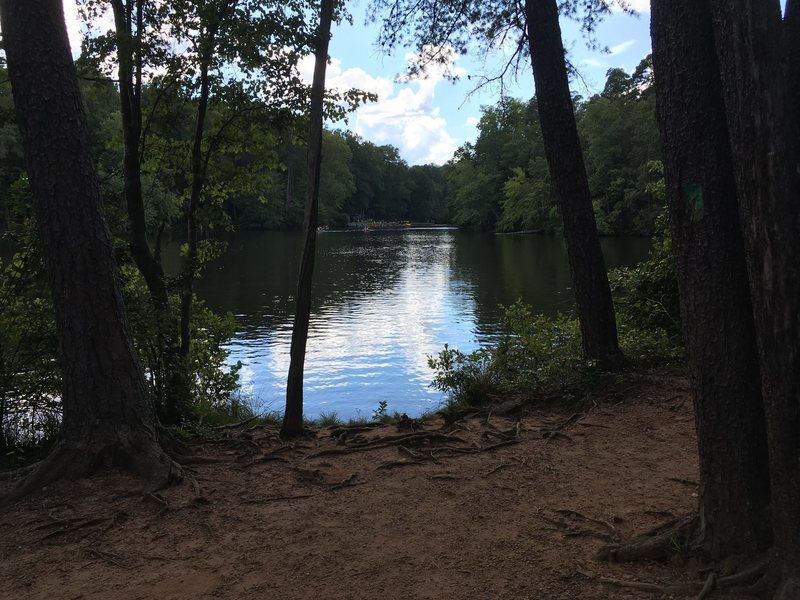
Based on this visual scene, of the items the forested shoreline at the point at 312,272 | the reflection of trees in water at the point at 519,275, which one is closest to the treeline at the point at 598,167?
the reflection of trees in water at the point at 519,275

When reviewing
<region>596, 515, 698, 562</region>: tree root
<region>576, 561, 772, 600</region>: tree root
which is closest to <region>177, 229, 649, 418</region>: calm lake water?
<region>596, 515, 698, 562</region>: tree root

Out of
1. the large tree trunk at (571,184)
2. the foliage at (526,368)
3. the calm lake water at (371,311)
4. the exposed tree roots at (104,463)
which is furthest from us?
the calm lake water at (371,311)

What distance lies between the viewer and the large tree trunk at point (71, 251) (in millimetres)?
4508

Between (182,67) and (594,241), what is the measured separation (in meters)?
5.31

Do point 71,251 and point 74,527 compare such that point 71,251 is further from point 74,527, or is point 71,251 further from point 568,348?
point 568,348

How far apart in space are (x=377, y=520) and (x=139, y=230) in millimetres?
5059

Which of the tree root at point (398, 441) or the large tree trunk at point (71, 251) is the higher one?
the large tree trunk at point (71, 251)

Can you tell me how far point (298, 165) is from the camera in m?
78.2

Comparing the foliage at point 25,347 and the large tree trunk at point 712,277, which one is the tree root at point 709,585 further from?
the foliage at point 25,347

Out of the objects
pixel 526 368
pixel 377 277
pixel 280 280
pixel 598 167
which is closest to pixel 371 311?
pixel 280 280

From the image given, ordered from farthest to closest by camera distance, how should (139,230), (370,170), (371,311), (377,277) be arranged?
(370,170), (377,277), (371,311), (139,230)

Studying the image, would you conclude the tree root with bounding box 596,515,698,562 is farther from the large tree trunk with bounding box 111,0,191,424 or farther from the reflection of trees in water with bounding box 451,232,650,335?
the reflection of trees in water with bounding box 451,232,650,335

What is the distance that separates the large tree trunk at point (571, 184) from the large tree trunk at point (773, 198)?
189 inches

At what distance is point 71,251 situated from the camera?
181 inches
